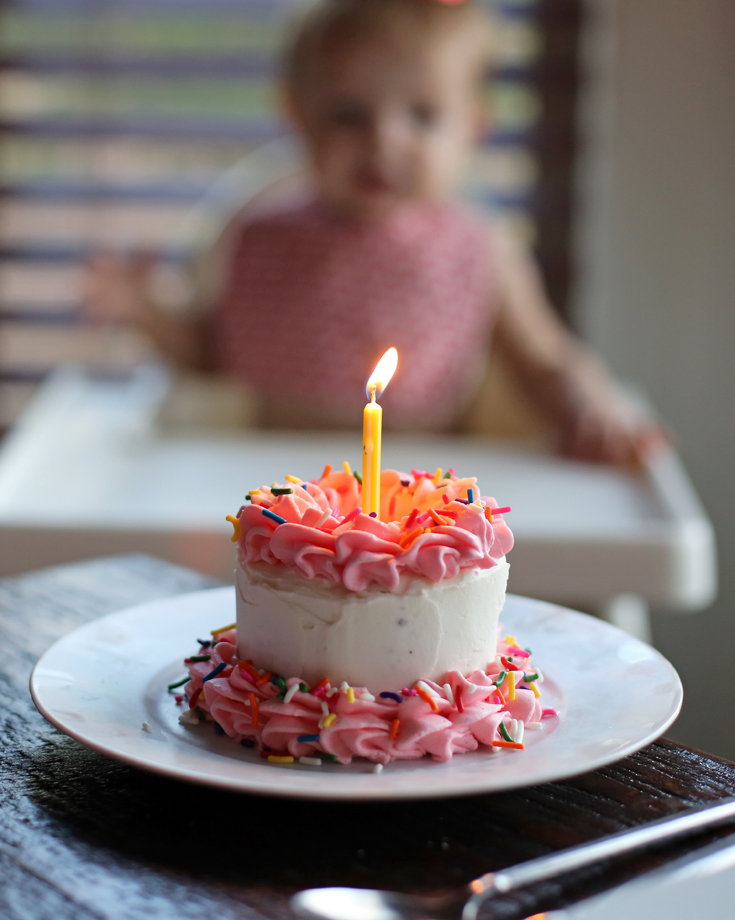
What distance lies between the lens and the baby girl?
1440 millimetres

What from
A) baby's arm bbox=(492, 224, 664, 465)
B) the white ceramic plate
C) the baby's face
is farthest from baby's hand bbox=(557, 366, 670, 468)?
the white ceramic plate

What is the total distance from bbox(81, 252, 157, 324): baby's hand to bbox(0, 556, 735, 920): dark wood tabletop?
3.78 ft

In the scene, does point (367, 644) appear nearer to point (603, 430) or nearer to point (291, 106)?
point (603, 430)

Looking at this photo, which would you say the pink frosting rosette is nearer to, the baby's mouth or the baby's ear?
the baby's mouth

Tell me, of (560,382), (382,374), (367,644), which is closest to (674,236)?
(560,382)

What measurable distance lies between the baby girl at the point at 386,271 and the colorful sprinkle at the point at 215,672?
940 millimetres

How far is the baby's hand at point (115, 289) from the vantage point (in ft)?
5.35

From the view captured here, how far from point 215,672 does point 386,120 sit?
1.06m

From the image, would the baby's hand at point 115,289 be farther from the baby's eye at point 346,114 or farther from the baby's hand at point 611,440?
the baby's hand at point 611,440

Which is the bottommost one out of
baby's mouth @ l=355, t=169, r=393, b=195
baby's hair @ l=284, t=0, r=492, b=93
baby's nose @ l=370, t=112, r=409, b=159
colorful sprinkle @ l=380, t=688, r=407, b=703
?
colorful sprinkle @ l=380, t=688, r=407, b=703

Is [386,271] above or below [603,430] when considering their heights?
above

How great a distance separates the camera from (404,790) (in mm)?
426

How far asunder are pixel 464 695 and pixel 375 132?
3.56 ft

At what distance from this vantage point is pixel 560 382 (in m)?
1.55
